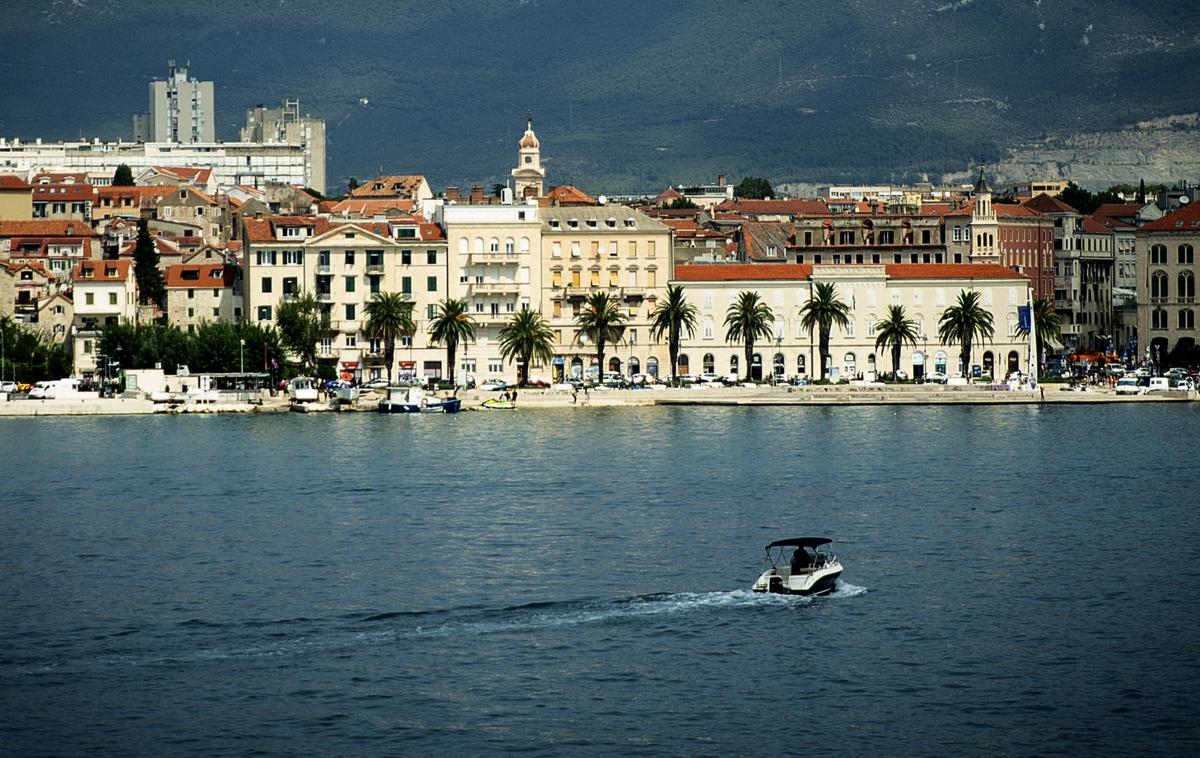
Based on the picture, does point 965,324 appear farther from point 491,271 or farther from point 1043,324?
point 491,271

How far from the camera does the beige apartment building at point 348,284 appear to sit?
108438 mm

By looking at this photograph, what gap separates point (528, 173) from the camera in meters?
139

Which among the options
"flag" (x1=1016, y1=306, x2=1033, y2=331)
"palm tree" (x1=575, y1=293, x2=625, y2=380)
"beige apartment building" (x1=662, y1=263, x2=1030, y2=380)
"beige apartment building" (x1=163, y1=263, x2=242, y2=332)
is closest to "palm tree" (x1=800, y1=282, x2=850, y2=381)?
"beige apartment building" (x1=662, y1=263, x2=1030, y2=380)

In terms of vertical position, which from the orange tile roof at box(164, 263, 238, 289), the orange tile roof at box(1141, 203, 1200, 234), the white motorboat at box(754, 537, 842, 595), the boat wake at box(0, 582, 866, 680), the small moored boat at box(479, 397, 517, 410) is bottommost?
the boat wake at box(0, 582, 866, 680)

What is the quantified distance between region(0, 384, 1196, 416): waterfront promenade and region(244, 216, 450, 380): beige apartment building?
20.0 feet

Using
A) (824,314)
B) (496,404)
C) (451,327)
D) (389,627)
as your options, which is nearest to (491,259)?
(451,327)

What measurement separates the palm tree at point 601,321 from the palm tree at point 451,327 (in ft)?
18.8

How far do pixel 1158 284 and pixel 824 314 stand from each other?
111 ft

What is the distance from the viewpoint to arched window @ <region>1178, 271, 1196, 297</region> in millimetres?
132000

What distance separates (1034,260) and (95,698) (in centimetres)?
11188

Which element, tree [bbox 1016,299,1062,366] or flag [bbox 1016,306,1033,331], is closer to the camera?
flag [bbox 1016,306,1033,331]

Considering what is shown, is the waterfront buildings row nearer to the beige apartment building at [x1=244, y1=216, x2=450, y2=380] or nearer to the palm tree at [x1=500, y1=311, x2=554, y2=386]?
the beige apartment building at [x1=244, y1=216, x2=450, y2=380]

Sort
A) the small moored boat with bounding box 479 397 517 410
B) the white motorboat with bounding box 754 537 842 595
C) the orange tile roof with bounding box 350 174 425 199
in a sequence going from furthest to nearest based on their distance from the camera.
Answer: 1. the orange tile roof with bounding box 350 174 425 199
2. the small moored boat with bounding box 479 397 517 410
3. the white motorboat with bounding box 754 537 842 595

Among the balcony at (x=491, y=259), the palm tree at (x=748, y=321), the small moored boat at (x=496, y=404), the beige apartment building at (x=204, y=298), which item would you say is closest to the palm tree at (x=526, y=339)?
the balcony at (x=491, y=259)
